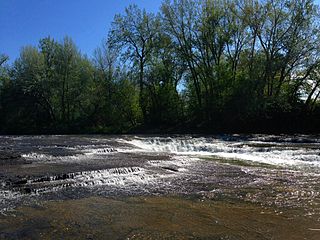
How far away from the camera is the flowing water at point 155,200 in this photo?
16.9 feet

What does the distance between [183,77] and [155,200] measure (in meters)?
40.8

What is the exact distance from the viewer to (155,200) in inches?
272

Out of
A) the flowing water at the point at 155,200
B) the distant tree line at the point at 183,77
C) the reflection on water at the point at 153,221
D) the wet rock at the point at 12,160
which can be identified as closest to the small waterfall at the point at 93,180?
the flowing water at the point at 155,200

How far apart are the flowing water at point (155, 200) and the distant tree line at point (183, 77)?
24.8 meters

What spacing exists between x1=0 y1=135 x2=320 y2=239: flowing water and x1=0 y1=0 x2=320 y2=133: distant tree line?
24827mm

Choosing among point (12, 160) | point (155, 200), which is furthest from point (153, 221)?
point (12, 160)

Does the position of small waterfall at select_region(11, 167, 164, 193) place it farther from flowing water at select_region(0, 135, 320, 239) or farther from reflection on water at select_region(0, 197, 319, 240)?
reflection on water at select_region(0, 197, 319, 240)

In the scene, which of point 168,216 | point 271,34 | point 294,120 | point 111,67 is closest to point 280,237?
point 168,216

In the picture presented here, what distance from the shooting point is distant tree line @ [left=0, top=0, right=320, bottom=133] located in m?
33.9

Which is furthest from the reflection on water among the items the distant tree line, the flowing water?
the distant tree line

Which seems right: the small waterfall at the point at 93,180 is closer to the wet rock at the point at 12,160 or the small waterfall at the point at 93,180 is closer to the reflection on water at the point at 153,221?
the reflection on water at the point at 153,221

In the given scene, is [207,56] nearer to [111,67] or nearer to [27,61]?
[111,67]

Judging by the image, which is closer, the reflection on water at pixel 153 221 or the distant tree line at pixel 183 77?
the reflection on water at pixel 153 221

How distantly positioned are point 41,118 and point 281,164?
148 feet
